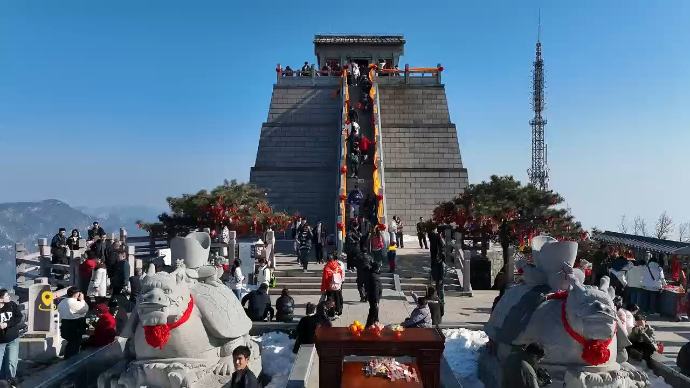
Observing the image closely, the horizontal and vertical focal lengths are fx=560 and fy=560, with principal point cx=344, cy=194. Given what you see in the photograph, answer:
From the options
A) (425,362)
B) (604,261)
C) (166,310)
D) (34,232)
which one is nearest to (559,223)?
(604,261)

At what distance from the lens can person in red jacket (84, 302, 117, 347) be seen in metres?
7.59

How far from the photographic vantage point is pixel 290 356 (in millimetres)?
8352

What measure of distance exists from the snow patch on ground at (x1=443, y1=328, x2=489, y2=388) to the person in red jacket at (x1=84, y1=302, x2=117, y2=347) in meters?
4.74

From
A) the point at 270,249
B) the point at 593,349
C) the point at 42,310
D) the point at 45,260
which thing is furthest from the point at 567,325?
the point at 45,260

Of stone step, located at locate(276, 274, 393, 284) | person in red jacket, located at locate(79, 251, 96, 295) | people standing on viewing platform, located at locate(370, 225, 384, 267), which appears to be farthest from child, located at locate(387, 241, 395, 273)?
person in red jacket, located at locate(79, 251, 96, 295)

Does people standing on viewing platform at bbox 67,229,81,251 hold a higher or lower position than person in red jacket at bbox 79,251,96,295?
higher

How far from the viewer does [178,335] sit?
19.6 feet

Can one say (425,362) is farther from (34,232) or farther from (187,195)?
(34,232)

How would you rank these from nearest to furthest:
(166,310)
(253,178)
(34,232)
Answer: (166,310), (253,178), (34,232)

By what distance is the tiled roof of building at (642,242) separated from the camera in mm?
14075

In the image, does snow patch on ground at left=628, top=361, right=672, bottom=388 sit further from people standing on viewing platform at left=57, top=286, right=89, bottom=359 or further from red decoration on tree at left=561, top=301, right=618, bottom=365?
people standing on viewing platform at left=57, top=286, right=89, bottom=359

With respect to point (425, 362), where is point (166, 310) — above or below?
above

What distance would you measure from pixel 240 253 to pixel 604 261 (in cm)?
884

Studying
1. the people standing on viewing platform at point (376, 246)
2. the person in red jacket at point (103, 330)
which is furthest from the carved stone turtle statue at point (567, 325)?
the people standing on viewing platform at point (376, 246)
